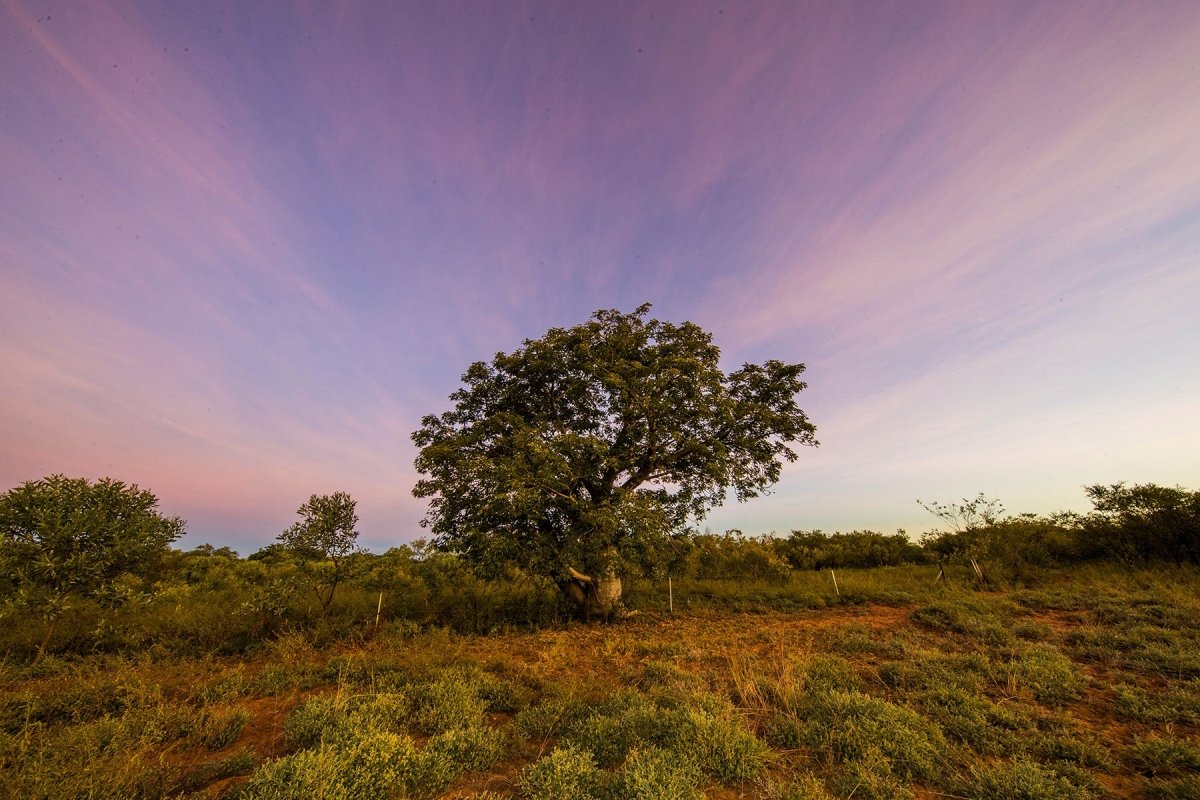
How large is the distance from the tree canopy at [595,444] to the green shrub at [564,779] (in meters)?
7.32

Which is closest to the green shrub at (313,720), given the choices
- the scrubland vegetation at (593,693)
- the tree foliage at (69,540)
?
the scrubland vegetation at (593,693)

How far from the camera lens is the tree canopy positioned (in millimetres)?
13109

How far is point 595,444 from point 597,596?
21.5 feet

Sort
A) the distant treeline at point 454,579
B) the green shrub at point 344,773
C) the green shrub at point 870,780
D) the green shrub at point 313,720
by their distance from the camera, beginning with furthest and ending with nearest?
the distant treeline at point 454,579 → the green shrub at point 313,720 → the green shrub at point 870,780 → the green shrub at point 344,773

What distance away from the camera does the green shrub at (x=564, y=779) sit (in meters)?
4.60

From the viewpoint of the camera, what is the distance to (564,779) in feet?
15.8

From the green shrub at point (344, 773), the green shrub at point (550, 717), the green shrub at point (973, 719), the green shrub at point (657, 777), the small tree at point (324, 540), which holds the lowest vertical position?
the green shrub at point (550, 717)

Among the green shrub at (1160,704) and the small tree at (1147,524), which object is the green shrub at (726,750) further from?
the small tree at (1147,524)

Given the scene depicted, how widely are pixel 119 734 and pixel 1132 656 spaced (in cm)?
1845

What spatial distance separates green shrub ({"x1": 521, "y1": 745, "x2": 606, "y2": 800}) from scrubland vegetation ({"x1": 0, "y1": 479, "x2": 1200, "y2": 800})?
0.03 meters

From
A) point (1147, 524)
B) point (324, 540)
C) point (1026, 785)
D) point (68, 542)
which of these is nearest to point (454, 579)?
point (324, 540)

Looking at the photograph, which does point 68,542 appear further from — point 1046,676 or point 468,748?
point 1046,676

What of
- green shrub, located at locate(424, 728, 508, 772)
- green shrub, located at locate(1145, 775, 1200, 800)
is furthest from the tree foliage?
green shrub, located at locate(1145, 775, 1200, 800)

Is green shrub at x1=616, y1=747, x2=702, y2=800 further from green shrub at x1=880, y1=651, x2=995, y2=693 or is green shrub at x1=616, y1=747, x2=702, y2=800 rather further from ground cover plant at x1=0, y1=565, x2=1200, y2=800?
green shrub at x1=880, y1=651, x2=995, y2=693
